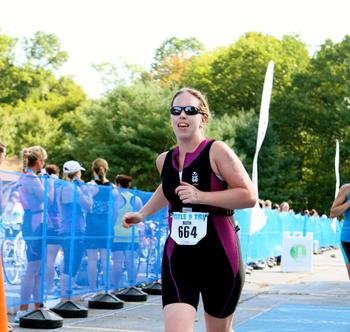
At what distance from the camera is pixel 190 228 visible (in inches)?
217

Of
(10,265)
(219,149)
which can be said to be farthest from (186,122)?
(10,265)

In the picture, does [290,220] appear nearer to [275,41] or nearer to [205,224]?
[205,224]

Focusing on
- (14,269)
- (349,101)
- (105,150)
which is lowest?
(14,269)

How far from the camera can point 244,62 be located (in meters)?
70.2

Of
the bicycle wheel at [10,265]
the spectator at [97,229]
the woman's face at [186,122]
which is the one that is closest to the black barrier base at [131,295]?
the spectator at [97,229]

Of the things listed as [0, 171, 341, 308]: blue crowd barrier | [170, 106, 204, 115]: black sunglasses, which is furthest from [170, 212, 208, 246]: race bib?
[0, 171, 341, 308]: blue crowd barrier

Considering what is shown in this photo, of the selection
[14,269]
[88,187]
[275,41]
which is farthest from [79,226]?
[275,41]

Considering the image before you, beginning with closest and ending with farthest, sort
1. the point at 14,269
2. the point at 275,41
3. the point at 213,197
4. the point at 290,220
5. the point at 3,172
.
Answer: the point at 213,197
the point at 3,172
the point at 14,269
the point at 290,220
the point at 275,41

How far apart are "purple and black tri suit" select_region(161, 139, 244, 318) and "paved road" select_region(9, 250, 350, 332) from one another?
4158 mm

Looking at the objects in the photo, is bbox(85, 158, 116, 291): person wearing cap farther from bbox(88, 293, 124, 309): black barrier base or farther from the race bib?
the race bib

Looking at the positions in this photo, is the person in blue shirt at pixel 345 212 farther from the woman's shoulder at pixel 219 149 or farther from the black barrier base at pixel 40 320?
the woman's shoulder at pixel 219 149

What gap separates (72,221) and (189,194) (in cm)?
535

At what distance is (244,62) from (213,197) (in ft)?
215

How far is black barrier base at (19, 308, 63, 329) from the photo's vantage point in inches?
375
